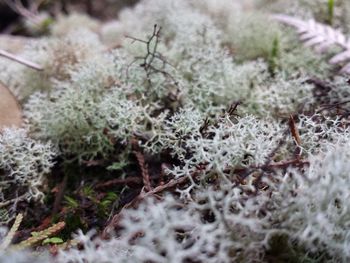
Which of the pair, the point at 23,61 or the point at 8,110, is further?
the point at 23,61

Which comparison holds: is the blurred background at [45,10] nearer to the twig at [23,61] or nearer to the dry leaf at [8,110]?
the twig at [23,61]

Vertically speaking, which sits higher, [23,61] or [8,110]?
[23,61]

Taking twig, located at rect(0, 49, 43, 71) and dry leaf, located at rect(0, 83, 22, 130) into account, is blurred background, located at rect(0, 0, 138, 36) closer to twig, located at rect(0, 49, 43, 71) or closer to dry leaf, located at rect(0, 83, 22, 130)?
twig, located at rect(0, 49, 43, 71)

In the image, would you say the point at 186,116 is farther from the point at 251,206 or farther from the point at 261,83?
the point at 261,83

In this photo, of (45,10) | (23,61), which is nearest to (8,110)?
(23,61)

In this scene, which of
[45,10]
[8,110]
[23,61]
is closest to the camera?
[8,110]

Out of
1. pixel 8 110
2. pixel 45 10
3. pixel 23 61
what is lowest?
pixel 8 110

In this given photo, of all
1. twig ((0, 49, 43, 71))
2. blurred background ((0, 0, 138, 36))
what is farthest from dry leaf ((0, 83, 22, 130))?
blurred background ((0, 0, 138, 36))

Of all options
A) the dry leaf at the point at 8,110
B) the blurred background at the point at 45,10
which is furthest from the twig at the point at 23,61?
the blurred background at the point at 45,10

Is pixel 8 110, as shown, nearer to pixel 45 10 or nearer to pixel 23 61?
pixel 23 61

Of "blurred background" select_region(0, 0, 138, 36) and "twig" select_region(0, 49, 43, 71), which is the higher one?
"blurred background" select_region(0, 0, 138, 36)
